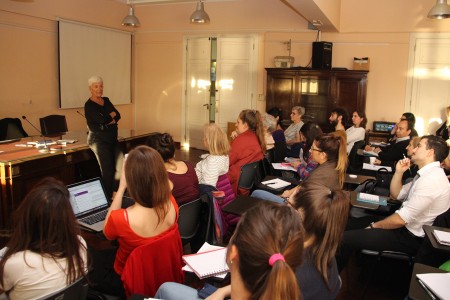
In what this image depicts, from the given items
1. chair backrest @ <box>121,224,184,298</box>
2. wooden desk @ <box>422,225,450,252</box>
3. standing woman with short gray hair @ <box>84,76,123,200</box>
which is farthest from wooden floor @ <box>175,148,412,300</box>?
standing woman with short gray hair @ <box>84,76,123,200</box>

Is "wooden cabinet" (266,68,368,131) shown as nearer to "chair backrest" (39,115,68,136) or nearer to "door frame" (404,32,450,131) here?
"door frame" (404,32,450,131)

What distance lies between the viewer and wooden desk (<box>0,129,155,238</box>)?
12.8ft


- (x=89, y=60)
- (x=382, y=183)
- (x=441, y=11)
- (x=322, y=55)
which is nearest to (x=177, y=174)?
(x=382, y=183)

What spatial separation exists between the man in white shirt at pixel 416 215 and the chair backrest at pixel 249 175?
54.6 inches

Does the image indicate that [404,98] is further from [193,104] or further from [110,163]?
[110,163]

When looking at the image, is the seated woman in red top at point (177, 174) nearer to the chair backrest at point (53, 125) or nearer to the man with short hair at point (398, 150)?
the man with short hair at point (398, 150)

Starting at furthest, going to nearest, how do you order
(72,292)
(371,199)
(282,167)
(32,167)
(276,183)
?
(282,167), (32,167), (276,183), (371,199), (72,292)

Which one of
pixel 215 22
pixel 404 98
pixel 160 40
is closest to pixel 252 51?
pixel 215 22

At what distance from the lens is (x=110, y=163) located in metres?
5.05

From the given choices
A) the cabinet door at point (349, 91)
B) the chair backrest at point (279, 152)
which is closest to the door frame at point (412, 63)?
the cabinet door at point (349, 91)

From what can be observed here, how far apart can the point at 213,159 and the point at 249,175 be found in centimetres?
61

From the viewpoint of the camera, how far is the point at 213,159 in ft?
12.3

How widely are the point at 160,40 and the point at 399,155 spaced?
21.1 ft

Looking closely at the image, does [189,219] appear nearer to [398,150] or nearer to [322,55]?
[398,150]
